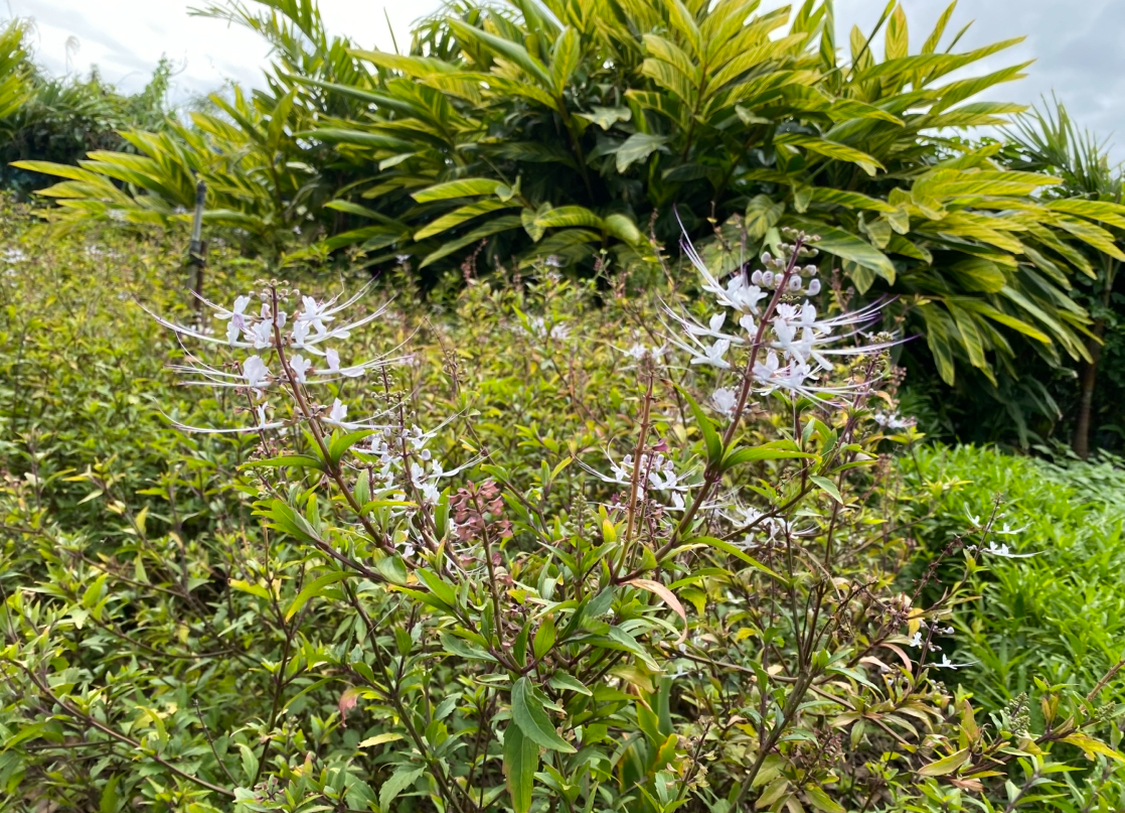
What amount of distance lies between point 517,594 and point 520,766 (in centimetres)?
17

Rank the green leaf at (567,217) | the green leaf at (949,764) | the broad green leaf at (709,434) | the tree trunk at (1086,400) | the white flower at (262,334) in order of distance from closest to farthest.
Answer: the broad green leaf at (709,434)
the white flower at (262,334)
the green leaf at (949,764)
the green leaf at (567,217)
the tree trunk at (1086,400)

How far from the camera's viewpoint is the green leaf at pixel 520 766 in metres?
0.66

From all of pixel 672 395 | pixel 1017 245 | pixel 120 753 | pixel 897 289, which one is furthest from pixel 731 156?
pixel 120 753

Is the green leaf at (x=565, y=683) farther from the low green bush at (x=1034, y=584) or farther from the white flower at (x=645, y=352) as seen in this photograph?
the low green bush at (x=1034, y=584)

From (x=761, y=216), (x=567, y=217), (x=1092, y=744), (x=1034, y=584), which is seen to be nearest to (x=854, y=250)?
(x=761, y=216)

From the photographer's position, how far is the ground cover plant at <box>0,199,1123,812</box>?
75 centimetres

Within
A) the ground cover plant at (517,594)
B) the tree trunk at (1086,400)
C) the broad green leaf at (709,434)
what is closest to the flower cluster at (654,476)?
the ground cover plant at (517,594)

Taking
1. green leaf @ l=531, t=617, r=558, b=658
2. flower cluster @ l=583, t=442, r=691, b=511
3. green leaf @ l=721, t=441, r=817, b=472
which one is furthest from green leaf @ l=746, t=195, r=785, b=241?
green leaf @ l=531, t=617, r=558, b=658

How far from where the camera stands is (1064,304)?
14.4ft

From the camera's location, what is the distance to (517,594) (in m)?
0.76

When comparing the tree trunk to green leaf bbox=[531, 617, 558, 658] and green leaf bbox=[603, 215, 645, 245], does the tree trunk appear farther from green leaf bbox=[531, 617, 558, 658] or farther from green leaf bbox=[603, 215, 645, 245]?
green leaf bbox=[531, 617, 558, 658]

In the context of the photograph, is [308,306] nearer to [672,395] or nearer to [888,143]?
[672,395]

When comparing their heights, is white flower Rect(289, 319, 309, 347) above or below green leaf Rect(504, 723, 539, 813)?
above

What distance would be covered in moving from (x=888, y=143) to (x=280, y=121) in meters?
4.29
